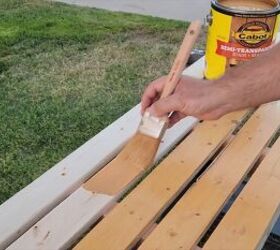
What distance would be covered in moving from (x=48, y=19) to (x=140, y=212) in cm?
237

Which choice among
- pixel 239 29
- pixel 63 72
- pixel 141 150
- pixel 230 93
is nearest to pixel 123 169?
pixel 141 150

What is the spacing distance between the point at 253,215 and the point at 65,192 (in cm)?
45

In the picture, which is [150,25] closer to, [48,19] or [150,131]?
[48,19]

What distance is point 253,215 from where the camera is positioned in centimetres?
124

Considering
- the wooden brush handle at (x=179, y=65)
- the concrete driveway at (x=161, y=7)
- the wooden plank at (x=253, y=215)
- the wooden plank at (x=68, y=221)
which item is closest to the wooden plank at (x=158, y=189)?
the wooden plank at (x=68, y=221)

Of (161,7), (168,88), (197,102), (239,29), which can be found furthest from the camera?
(161,7)

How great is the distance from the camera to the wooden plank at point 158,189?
1.13 meters

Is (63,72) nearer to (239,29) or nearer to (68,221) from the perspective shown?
(239,29)

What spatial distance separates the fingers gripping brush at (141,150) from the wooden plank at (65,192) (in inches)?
1.4

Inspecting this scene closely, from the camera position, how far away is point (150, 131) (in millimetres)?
1146

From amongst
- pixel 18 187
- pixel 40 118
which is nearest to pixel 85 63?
pixel 40 118

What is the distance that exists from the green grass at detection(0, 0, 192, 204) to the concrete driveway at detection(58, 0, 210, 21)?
0.21 metres

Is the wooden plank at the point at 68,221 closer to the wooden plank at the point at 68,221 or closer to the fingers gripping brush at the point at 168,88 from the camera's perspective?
the wooden plank at the point at 68,221

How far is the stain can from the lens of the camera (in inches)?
62.9
